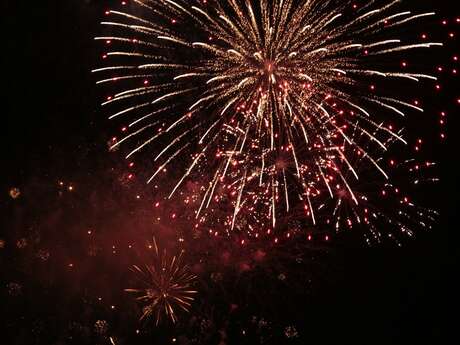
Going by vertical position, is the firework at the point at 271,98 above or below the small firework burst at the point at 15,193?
above

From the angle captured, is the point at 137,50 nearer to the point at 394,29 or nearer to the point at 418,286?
the point at 394,29

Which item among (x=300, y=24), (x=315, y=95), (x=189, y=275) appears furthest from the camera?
(x=189, y=275)

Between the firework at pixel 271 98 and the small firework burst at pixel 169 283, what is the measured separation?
1.03 m

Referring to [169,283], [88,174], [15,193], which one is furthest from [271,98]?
[15,193]

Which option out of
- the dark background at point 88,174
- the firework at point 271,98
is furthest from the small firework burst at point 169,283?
the firework at point 271,98

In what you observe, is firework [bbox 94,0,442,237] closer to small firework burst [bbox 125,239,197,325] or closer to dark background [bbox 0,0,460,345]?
dark background [bbox 0,0,460,345]

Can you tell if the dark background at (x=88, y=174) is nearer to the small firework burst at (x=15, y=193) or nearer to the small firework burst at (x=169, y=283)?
the small firework burst at (x=15, y=193)

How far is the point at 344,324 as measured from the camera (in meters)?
9.64

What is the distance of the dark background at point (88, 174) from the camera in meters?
9.48

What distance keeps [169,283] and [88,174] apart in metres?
2.80

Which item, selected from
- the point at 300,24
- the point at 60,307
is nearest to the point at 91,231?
the point at 60,307

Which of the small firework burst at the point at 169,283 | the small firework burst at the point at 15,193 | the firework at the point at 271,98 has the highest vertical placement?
the firework at the point at 271,98

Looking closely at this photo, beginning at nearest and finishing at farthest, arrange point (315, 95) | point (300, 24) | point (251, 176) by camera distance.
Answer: point (300, 24)
point (315, 95)
point (251, 176)

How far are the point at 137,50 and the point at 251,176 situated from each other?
392cm
